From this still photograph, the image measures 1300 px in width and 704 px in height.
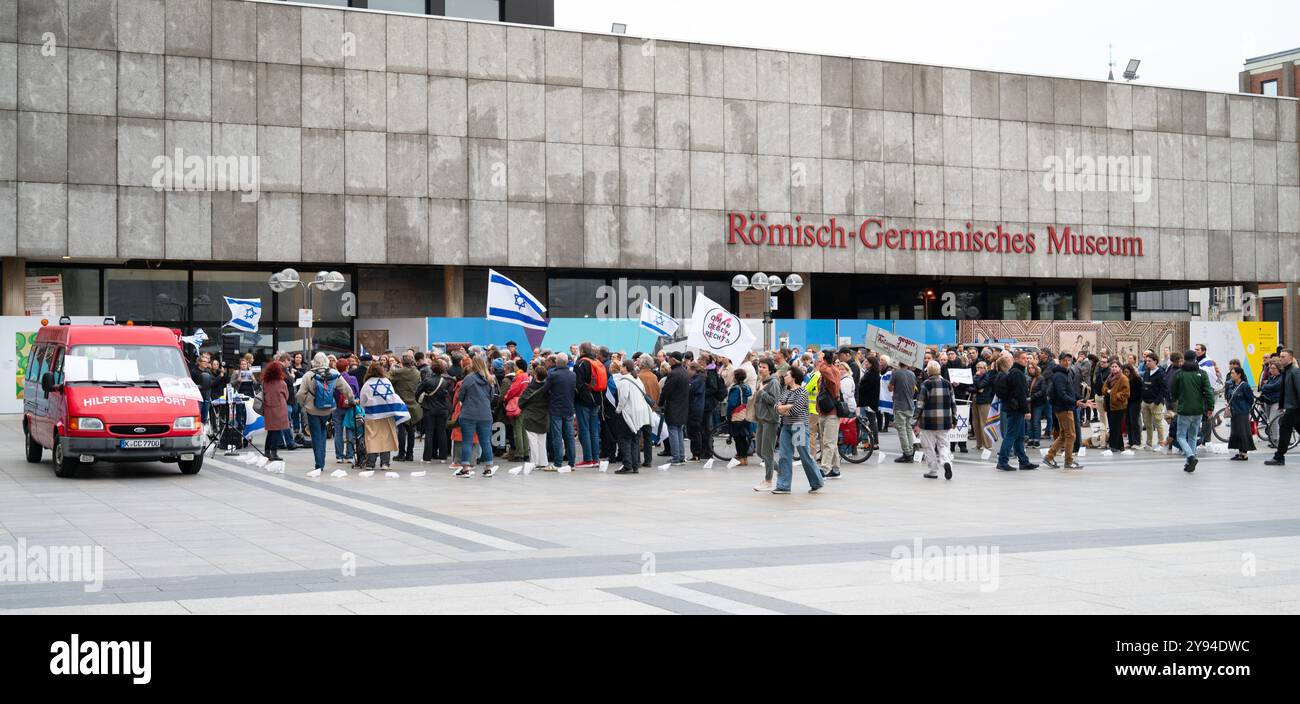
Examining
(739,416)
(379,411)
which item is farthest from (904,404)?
(379,411)

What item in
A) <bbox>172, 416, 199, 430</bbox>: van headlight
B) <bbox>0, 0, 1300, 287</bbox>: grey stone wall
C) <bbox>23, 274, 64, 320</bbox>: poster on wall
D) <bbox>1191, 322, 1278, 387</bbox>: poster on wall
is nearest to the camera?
<bbox>172, 416, 199, 430</bbox>: van headlight

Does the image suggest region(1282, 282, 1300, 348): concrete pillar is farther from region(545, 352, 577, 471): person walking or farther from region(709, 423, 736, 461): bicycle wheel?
region(545, 352, 577, 471): person walking

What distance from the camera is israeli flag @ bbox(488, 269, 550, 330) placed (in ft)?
80.6

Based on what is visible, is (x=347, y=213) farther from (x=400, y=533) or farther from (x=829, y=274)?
(x=400, y=533)

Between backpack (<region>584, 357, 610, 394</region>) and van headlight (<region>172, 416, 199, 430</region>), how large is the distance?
585 cm

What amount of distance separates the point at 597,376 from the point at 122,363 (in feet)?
22.8

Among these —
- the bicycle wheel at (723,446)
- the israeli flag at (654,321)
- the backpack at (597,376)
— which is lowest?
the bicycle wheel at (723,446)

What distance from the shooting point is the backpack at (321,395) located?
19.9 m

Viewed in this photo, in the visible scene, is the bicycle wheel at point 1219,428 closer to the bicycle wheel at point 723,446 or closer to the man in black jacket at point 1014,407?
the man in black jacket at point 1014,407

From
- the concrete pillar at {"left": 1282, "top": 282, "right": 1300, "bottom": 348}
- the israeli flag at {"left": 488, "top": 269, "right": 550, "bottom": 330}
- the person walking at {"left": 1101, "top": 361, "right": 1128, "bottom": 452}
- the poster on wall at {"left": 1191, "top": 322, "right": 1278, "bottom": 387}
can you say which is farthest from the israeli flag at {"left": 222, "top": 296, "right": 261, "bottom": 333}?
the concrete pillar at {"left": 1282, "top": 282, "right": 1300, "bottom": 348}

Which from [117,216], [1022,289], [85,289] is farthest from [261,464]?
[1022,289]

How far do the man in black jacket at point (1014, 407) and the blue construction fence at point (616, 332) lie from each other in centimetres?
1347

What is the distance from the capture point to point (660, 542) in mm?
12109

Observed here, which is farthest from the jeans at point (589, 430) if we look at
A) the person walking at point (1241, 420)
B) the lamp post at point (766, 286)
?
the lamp post at point (766, 286)
